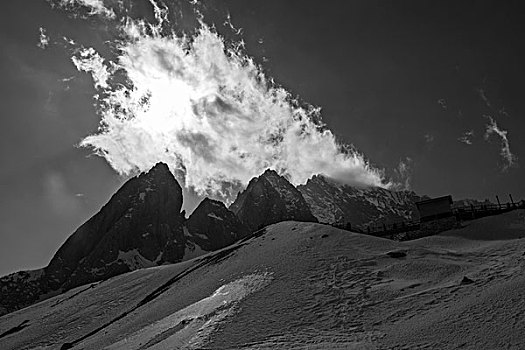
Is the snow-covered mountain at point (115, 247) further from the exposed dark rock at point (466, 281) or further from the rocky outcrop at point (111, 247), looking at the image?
the exposed dark rock at point (466, 281)

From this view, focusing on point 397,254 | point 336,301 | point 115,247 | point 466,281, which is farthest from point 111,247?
point 466,281

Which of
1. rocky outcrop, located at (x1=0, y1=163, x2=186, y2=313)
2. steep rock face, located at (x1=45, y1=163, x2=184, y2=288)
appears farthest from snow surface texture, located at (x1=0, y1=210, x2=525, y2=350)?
rocky outcrop, located at (x1=0, y1=163, x2=186, y2=313)

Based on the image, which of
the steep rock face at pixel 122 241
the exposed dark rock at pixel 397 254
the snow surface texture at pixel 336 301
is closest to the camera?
the snow surface texture at pixel 336 301

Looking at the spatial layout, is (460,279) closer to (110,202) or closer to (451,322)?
(451,322)

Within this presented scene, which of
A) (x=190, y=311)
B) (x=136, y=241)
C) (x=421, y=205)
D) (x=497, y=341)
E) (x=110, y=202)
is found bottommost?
(x=497, y=341)

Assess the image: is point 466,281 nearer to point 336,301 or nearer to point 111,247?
point 336,301

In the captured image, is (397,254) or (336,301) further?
(397,254)

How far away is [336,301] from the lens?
73.1 ft

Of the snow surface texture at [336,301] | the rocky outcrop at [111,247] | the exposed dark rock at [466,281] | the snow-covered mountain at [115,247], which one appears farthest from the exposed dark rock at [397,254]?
the rocky outcrop at [111,247]

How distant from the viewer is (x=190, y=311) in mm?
26734

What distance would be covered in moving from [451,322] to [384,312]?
3910 millimetres

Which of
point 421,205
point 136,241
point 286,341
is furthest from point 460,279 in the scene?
point 136,241

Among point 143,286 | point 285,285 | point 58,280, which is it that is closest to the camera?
point 285,285

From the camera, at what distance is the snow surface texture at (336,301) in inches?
632
